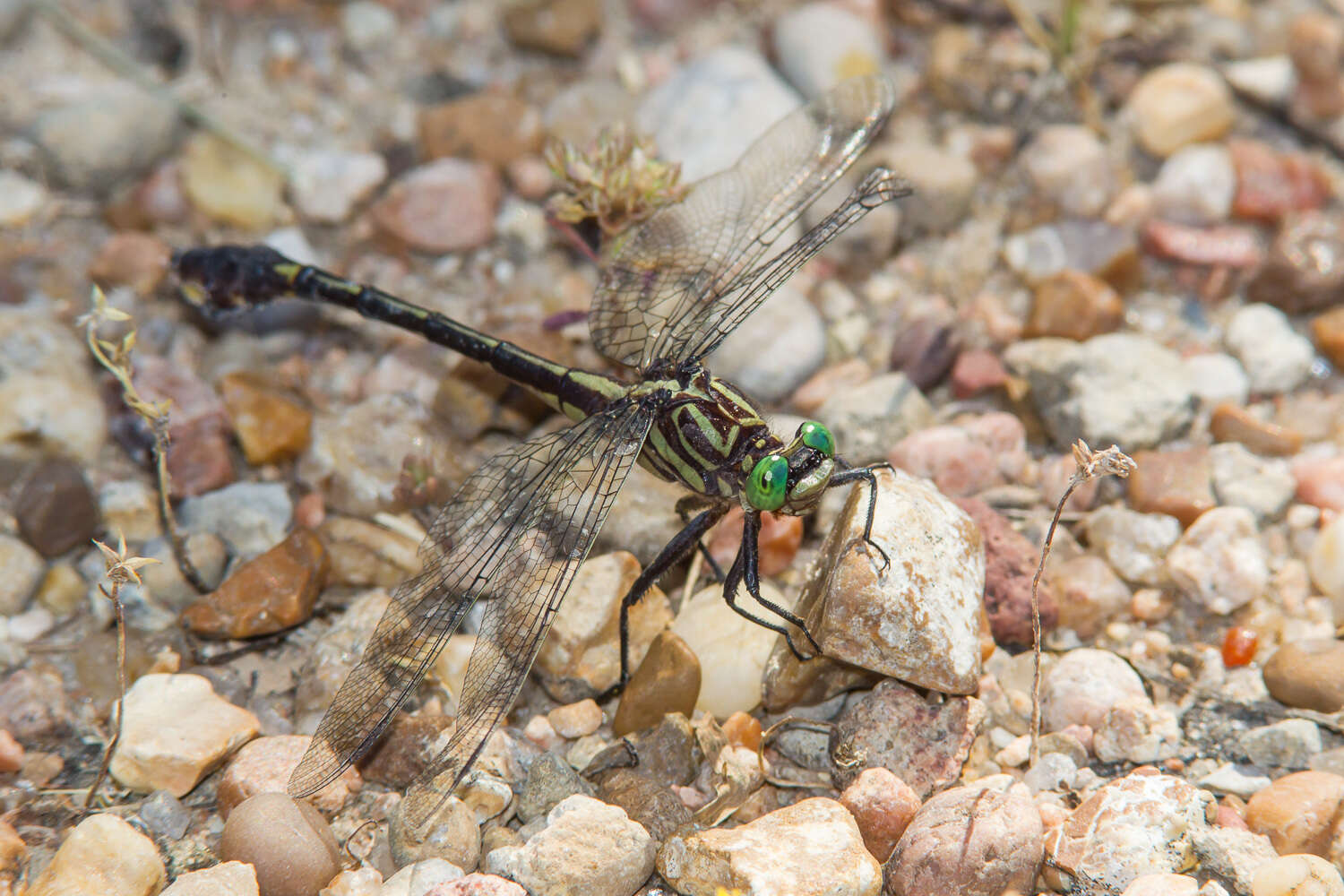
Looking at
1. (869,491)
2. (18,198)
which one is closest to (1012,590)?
(869,491)

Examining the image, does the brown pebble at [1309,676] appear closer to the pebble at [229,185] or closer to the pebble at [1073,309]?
the pebble at [1073,309]

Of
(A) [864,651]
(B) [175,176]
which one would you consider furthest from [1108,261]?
(B) [175,176]

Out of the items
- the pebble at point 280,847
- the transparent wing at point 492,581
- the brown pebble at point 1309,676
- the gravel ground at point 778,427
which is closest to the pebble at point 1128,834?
the gravel ground at point 778,427

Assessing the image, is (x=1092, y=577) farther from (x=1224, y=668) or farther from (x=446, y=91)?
(x=446, y=91)

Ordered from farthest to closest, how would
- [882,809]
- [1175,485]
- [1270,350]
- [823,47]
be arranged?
[823,47] < [1270,350] < [1175,485] < [882,809]

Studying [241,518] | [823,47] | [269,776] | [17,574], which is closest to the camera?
[269,776]

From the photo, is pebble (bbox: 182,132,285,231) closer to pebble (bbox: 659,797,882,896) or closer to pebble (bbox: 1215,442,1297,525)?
pebble (bbox: 659,797,882,896)

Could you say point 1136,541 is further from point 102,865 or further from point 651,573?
point 102,865
